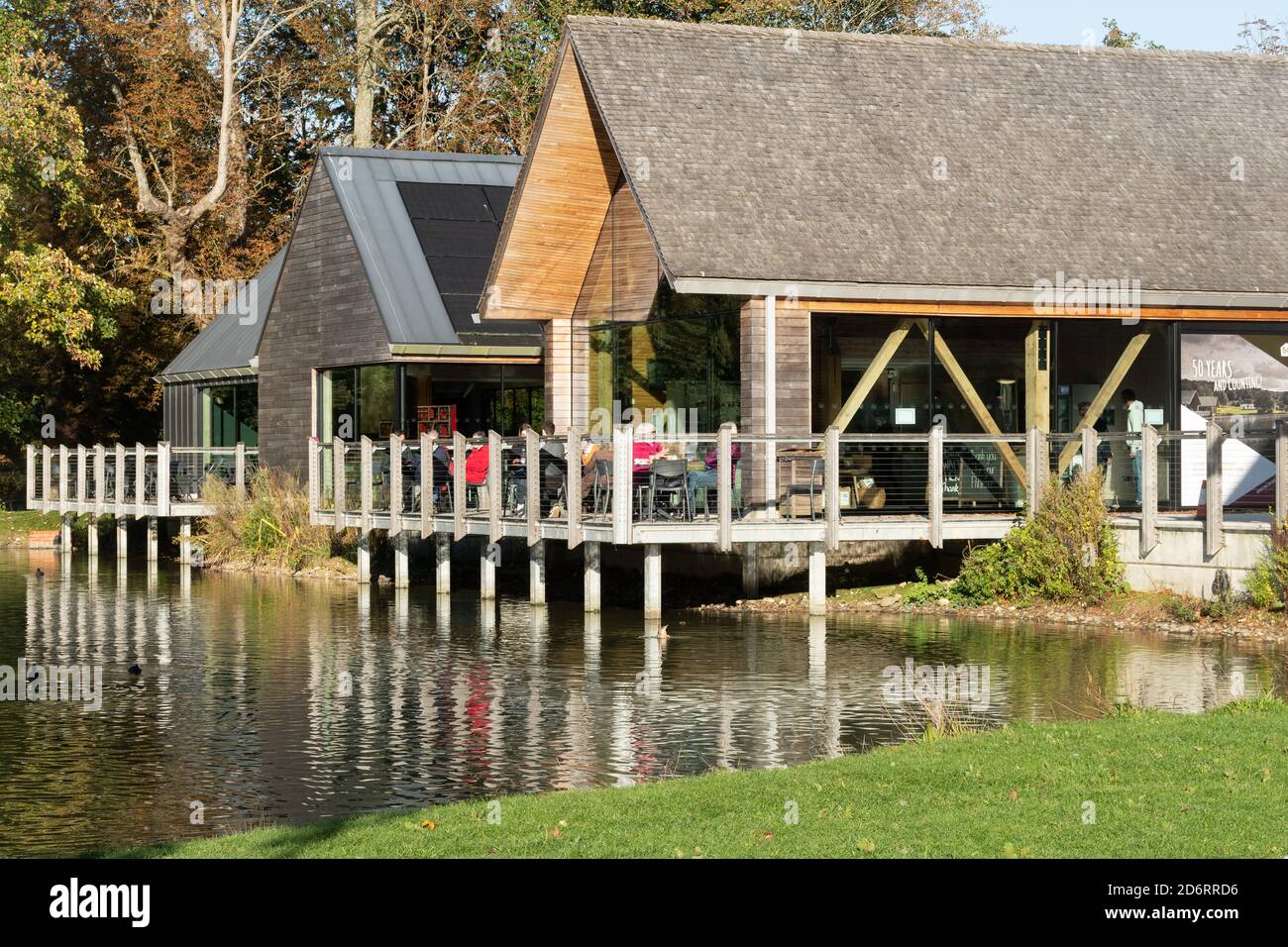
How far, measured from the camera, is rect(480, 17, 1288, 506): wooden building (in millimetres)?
25500

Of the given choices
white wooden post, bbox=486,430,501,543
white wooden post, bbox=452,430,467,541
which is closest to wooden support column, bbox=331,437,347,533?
white wooden post, bbox=452,430,467,541

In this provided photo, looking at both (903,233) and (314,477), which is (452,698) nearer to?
(903,233)

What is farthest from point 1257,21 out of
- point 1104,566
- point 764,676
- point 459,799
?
point 459,799

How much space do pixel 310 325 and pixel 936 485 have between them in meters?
16.4

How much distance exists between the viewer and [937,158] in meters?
27.5

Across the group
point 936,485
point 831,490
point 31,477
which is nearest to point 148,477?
point 31,477

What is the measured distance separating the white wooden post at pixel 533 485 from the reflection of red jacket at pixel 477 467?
1385 millimetres

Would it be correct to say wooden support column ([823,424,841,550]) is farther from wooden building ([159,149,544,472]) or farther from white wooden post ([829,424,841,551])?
wooden building ([159,149,544,472])

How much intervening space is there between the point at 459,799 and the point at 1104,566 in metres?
13.0

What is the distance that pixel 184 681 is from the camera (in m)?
19.3

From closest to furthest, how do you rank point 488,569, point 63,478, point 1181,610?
point 1181,610 → point 488,569 → point 63,478

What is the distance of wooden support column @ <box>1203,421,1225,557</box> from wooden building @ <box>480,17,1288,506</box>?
4.86 feet

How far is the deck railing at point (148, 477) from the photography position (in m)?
36.9
